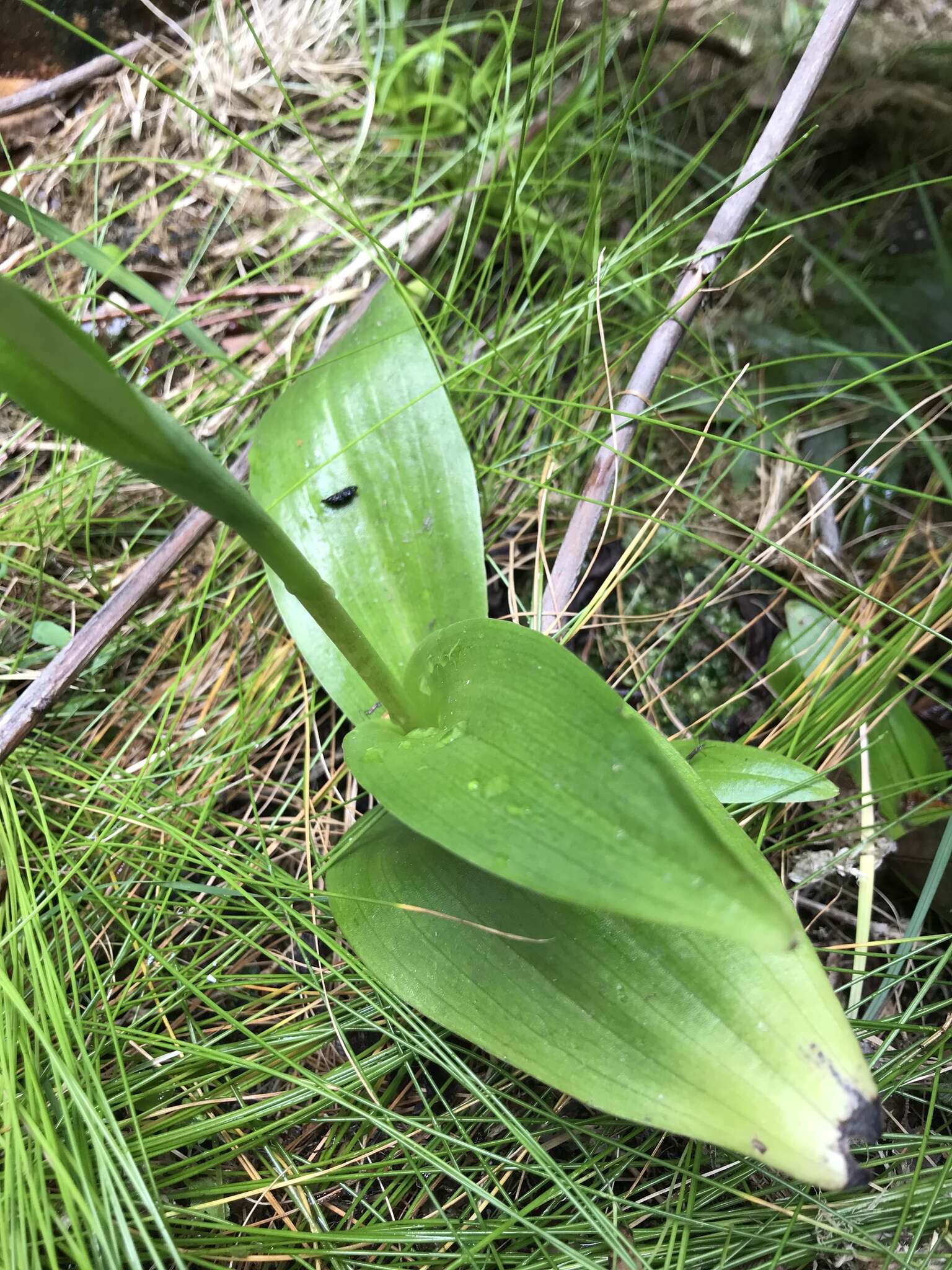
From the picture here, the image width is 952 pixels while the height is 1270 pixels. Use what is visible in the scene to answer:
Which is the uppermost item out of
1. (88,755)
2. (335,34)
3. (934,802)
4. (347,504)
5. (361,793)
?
(335,34)

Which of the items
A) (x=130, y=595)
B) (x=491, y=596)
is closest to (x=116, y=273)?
(x=130, y=595)

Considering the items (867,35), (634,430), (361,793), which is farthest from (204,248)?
(867,35)

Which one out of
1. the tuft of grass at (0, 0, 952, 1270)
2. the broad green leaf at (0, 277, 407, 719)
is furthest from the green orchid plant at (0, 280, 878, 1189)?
the tuft of grass at (0, 0, 952, 1270)

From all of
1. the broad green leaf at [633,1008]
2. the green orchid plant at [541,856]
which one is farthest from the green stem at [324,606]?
the broad green leaf at [633,1008]

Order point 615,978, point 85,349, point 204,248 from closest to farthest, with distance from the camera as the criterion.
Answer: point 85,349, point 615,978, point 204,248

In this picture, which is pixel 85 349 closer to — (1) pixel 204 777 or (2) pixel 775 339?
(1) pixel 204 777

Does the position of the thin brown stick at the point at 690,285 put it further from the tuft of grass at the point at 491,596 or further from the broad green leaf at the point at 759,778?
the broad green leaf at the point at 759,778

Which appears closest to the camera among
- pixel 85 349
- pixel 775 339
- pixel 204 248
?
pixel 85 349

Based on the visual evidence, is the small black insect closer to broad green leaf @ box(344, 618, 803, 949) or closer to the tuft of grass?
the tuft of grass
